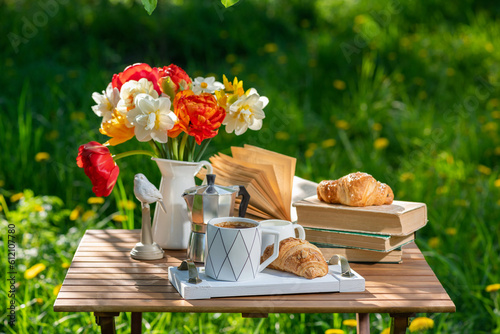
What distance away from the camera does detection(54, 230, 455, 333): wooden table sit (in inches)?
54.9

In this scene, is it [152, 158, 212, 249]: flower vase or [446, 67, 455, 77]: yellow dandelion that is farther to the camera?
[446, 67, 455, 77]: yellow dandelion

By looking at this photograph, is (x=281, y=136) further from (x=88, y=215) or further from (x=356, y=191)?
(x=356, y=191)

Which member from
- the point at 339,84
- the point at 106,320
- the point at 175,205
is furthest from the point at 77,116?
the point at 106,320

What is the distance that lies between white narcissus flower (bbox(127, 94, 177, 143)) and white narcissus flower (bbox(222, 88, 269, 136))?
0.61ft

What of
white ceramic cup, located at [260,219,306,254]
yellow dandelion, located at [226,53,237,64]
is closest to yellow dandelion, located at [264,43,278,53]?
yellow dandelion, located at [226,53,237,64]

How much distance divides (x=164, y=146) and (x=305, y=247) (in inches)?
21.4

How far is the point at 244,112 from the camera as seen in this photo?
68.9 inches

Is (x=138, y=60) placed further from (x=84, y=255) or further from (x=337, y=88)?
(x=84, y=255)

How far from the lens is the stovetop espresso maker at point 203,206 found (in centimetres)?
162

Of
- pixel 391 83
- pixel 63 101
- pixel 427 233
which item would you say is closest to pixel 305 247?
pixel 427 233

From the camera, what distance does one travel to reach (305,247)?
153 centimetres

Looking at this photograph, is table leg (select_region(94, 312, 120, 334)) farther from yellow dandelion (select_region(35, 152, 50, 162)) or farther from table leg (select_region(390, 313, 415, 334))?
yellow dandelion (select_region(35, 152, 50, 162))

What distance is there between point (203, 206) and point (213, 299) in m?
0.29

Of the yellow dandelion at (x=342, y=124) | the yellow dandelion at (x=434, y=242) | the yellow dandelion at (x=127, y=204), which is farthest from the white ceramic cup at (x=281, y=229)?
the yellow dandelion at (x=342, y=124)
